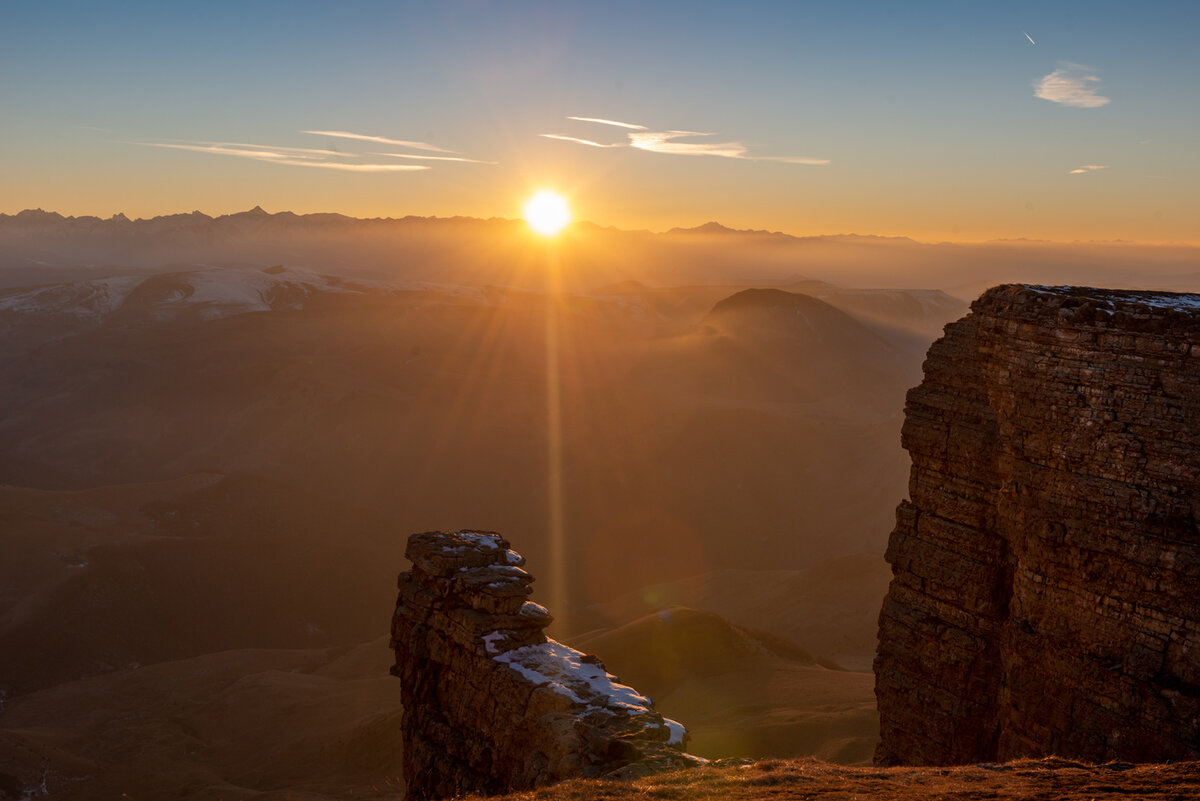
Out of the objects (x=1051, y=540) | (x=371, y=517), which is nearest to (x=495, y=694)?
(x=1051, y=540)

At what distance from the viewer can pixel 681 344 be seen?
310 feet

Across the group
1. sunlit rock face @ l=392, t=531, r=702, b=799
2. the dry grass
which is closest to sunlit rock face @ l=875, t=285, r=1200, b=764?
the dry grass

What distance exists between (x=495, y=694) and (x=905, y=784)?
8.38 m

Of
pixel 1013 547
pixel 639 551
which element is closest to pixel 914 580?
pixel 1013 547

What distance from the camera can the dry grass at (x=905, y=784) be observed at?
764cm

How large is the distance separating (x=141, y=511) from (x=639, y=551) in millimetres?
28870

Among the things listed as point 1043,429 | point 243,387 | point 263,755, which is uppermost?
point 1043,429

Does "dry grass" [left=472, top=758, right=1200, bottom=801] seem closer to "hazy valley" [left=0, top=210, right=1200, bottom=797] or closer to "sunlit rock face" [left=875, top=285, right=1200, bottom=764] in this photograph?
"sunlit rock face" [left=875, top=285, right=1200, bottom=764]

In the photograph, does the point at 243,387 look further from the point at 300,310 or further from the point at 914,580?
the point at 914,580

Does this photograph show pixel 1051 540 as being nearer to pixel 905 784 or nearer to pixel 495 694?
pixel 905 784

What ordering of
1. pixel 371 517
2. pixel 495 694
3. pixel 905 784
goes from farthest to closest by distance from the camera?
pixel 371 517
pixel 495 694
pixel 905 784

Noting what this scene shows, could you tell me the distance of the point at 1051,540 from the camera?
11273 millimetres

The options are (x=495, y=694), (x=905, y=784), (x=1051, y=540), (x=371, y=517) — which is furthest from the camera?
(x=371, y=517)

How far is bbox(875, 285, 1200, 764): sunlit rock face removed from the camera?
1012cm
